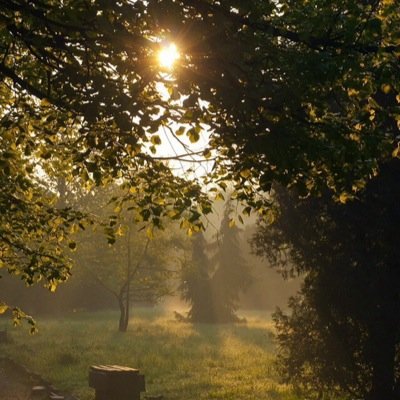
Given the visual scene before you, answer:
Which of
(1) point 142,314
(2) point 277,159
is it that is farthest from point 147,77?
(1) point 142,314

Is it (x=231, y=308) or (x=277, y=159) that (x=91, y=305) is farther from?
(x=277, y=159)

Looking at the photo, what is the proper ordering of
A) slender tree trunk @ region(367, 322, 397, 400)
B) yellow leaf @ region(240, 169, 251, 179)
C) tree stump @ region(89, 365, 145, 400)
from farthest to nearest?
tree stump @ region(89, 365, 145, 400), slender tree trunk @ region(367, 322, 397, 400), yellow leaf @ region(240, 169, 251, 179)

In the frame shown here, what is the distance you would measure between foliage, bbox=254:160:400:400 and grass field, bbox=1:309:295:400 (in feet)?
5.43

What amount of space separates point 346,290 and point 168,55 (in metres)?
8.50

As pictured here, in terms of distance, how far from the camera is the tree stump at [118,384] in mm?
13992

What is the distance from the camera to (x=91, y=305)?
55156 mm

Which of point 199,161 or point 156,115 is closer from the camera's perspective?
point 156,115

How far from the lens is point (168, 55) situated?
20.0 feet

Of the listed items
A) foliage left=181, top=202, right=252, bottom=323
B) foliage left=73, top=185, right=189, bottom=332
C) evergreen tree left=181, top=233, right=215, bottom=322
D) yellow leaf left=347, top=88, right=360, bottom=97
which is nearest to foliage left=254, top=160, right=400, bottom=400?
yellow leaf left=347, top=88, right=360, bottom=97

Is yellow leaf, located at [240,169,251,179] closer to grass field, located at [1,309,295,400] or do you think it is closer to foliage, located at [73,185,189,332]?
grass field, located at [1,309,295,400]

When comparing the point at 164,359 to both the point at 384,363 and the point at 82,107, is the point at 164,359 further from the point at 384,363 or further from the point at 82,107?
the point at 82,107

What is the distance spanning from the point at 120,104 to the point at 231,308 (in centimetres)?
5278

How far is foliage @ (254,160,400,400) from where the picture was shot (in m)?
12.6

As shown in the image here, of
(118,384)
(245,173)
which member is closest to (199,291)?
(118,384)
